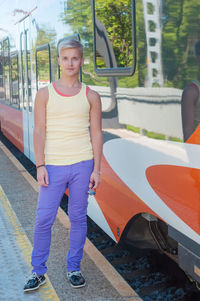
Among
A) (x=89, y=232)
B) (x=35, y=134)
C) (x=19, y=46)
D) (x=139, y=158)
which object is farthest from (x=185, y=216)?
(x=19, y=46)

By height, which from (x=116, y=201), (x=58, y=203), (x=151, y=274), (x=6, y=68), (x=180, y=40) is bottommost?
(x=151, y=274)

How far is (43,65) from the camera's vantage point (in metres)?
5.96

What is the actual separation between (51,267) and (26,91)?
412cm

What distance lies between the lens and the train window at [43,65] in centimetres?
561

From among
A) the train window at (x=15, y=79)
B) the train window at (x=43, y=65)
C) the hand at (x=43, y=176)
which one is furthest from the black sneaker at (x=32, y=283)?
the train window at (x=15, y=79)

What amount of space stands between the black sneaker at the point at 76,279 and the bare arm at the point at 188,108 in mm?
1500

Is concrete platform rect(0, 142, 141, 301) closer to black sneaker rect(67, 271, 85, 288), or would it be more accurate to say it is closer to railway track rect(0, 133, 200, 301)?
black sneaker rect(67, 271, 85, 288)

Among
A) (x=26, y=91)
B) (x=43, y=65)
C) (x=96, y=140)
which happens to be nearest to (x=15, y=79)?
(x=26, y=91)

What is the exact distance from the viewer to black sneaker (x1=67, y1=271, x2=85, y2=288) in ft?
11.6

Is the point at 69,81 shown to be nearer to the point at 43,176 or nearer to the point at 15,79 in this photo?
the point at 43,176

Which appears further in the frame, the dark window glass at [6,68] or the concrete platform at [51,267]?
the dark window glass at [6,68]

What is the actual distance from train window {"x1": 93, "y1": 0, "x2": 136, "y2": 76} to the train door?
3.34 meters

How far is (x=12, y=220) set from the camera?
5.16 meters

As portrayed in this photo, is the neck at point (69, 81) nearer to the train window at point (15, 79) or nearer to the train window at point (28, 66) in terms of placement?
the train window at point (28, 66)
